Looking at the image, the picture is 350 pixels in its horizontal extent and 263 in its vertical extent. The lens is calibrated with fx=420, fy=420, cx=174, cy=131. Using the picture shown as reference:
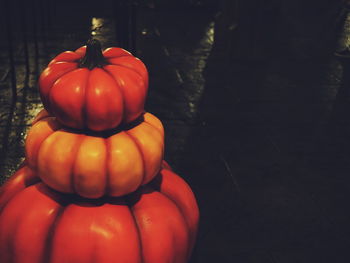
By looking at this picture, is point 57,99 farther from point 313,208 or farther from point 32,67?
point 32,67

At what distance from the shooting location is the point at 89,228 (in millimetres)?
1632

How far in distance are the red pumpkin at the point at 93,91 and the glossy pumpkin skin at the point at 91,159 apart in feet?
0.21

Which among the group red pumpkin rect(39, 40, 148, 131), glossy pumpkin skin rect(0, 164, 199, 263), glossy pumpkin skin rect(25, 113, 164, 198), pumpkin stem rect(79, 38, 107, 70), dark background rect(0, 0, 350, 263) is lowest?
dark background rect(0, 0, 350, 263)

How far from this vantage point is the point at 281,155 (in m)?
3.39

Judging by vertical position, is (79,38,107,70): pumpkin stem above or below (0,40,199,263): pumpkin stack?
above

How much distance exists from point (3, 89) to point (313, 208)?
304cm

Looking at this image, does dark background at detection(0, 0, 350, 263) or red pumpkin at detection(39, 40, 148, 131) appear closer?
red pumpkin at detection(39, 40, 148, 131)

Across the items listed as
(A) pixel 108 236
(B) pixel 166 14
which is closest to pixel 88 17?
(B) pixel 166 14

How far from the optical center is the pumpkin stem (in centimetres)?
166

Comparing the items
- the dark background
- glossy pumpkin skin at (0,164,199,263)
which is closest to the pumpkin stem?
glossy pumpkin skin at (0,164,199,263)

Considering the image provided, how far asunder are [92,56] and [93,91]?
0.18m

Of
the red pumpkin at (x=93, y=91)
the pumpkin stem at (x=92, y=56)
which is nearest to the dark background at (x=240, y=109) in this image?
the red pumpkin at (x=93, y=91)

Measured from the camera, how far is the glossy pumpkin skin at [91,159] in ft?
5.24

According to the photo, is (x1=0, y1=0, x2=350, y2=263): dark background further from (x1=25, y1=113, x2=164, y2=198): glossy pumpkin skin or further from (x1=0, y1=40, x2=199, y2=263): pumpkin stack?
(x1=25, y1=113, x2=164, y2=198): glossy pumpkin skin
